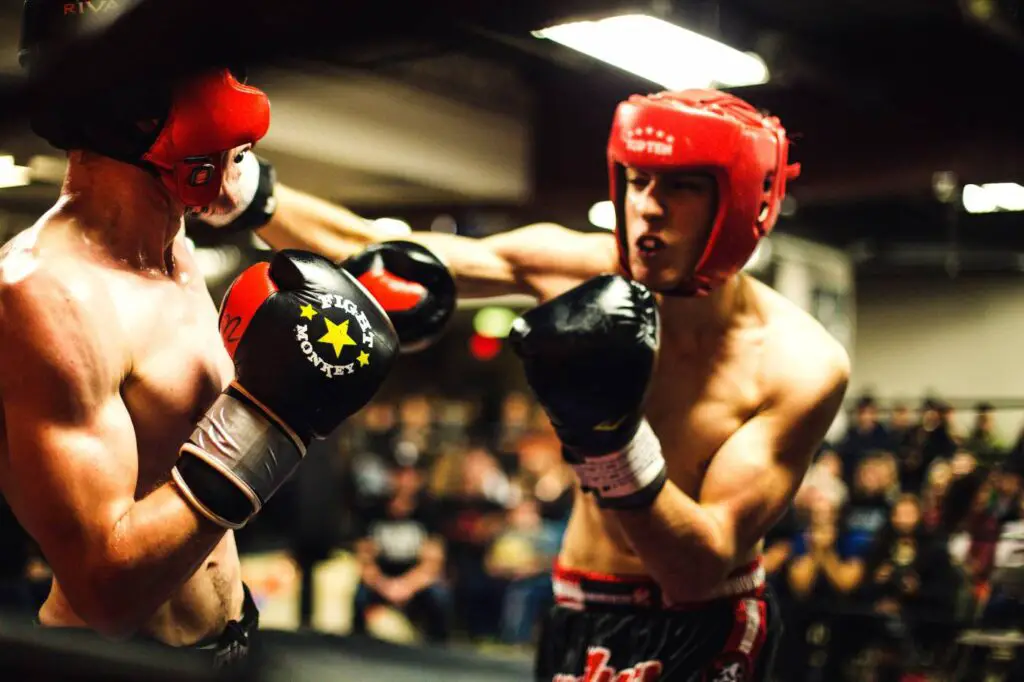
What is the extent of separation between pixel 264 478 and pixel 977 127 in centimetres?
445

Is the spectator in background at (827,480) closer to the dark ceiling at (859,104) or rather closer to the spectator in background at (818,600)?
the spectator in background at (818,600)

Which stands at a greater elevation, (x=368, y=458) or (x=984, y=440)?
(x=984, y=440)

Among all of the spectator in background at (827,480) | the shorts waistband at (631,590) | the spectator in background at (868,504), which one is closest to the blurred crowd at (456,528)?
the spectator in background at (827,480)

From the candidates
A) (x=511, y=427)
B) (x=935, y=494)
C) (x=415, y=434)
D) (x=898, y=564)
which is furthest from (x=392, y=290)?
(x=511, y=427)

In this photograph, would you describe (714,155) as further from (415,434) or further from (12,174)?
(415,434)

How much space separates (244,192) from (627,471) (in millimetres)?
848

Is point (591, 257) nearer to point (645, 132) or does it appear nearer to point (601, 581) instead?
point (645, 132)

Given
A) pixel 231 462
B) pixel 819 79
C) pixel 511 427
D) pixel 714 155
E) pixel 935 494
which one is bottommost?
pixel 511 427

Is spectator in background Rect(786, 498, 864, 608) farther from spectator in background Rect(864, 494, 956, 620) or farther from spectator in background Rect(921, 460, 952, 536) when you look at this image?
spectator in background Rect(921, 460, 952, 536)

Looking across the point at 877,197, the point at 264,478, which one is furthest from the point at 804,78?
the point at 264,478

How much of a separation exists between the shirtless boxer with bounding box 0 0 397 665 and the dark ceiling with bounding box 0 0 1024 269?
1.19 ft

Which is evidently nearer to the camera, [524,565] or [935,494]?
[935,494]

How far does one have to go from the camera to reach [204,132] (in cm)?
146

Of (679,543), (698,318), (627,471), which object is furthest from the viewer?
(698,318)
